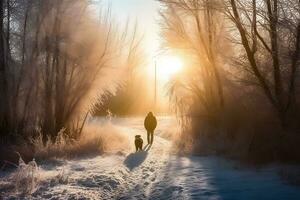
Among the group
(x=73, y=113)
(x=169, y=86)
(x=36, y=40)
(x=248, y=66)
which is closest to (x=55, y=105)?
(x=73, y=113)

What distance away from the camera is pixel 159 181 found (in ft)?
36.8

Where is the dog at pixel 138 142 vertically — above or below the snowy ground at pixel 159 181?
above

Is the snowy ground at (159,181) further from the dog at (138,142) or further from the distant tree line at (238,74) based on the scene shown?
the dog at (138,142)

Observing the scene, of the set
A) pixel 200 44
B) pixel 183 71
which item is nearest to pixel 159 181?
pixel 200 44

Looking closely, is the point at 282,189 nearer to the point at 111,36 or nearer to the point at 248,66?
the point at 248,66

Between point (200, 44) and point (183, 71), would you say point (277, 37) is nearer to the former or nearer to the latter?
point (200, 44)

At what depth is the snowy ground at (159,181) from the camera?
9422mm

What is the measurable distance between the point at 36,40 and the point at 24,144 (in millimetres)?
4496

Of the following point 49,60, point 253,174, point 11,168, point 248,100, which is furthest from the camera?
point 49,60

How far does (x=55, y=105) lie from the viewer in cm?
1973

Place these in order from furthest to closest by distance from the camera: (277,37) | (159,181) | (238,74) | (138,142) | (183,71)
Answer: (183,71) → (238,74) → (138,142) → (277,37) → (159,181)

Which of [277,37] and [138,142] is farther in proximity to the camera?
[138,142]

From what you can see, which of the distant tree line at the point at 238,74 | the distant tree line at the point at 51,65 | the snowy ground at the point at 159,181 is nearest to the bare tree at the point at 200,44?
the distant tree line at the point at 238,74

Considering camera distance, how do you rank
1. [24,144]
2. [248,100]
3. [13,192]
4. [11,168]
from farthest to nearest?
[248,100] → [24,144] → [11,168] → [13,192]
